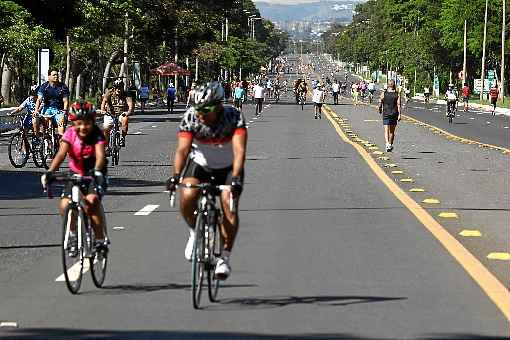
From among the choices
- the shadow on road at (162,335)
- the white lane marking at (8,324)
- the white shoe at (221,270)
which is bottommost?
the white lane marking at (8,324)

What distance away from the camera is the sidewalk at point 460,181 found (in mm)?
14539

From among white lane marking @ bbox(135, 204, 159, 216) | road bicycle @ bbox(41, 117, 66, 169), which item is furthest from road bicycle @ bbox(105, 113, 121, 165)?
white lane marking @ bbox(135, 204, 159, 216)

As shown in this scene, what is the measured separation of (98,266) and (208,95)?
1.87 m

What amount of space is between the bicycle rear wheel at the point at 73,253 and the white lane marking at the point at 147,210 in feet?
20.9

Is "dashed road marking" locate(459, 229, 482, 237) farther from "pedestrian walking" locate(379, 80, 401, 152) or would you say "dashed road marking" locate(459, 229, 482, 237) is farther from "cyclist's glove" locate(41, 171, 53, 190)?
"pedestrian walking" locate(379, 80, 401, 152)

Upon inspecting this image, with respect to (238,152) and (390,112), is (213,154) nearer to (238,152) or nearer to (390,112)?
(238,152)

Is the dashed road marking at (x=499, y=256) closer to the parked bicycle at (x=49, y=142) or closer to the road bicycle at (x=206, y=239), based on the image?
the road bicycle at (x=206, y=239)

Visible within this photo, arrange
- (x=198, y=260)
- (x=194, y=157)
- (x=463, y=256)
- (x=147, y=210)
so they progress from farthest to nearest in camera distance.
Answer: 1. (x=147, y=210)
2. (x=463, y=256)
3. (x=194, y=157)
4. (x=198, y=260)

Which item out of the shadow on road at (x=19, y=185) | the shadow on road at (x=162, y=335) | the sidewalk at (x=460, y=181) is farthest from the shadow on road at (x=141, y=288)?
the shadow on road at (x=19, y=185)

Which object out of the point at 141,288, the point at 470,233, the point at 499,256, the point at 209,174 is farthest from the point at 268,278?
the point at 470,233

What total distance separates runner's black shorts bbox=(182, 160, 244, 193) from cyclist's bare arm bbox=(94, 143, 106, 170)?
842mm

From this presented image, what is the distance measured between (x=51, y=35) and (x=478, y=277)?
174 feet

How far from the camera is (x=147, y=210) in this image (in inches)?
685

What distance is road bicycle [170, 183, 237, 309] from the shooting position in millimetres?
9555
